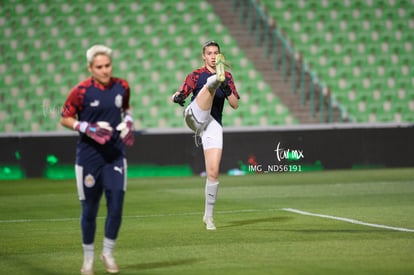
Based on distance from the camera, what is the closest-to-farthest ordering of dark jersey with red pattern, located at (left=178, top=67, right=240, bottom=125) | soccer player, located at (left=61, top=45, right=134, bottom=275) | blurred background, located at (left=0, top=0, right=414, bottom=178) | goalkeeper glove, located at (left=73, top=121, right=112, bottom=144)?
goalkeeper glove, located at (left=73, top=121, right=112, bottom=144)
soccer player, located at (left=61, top=45, right=134, bottom=275)
dark jersey with red pattern, located at (left=178, top=67, right=240, bottom=125)
blurred background, located at (left=0, top=0, right=414, bottom=178)

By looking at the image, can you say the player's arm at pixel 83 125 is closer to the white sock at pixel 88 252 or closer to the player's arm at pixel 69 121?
the player's arm at pixel 69 121

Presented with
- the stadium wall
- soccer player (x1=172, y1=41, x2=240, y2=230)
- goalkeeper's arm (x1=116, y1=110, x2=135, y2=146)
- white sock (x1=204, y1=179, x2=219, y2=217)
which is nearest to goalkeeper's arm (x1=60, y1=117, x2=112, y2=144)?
goalkeeper's arm (x1=116, y1=110, x2=135, y2=146)

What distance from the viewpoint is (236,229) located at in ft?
37.4

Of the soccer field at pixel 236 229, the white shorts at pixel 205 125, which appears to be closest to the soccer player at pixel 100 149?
the soccer field at pixel 236 229

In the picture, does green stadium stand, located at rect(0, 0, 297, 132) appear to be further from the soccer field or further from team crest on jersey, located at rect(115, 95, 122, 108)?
team crest on jersey, located at rect(115, 95, 122, 108)

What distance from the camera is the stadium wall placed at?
22.8 metres

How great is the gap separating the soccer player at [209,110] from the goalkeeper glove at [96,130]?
3.69 metres

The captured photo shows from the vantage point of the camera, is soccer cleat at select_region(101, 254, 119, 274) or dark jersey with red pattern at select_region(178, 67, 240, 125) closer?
soccer cleat at select_region(101, 254, 119, 274)

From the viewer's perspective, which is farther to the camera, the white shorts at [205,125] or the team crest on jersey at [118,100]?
the white shorts at [205,125]

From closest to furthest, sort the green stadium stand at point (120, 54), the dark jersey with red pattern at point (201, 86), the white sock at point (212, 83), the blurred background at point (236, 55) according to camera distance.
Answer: the white sock at point (212, 83) < the dark jersey with red pattern at point (201, 86) < the green stadium stand at point (120, 54) < the blurred background at point (236, 55)

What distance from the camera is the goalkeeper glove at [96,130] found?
7.59 metres

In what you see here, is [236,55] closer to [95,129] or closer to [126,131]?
[126,131]

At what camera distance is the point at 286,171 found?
79.0 feet

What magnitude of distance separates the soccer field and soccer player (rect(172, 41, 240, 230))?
543 millimetres
